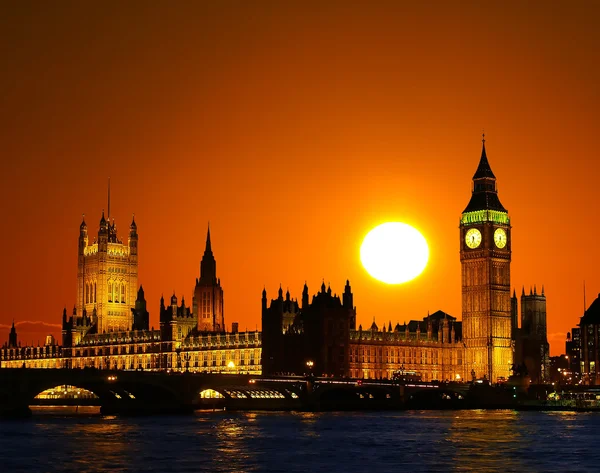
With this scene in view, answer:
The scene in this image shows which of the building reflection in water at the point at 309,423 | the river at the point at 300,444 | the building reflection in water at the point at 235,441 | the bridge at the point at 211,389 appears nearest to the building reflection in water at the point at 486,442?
the river at the point at 300,444

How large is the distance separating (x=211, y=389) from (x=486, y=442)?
73546mm

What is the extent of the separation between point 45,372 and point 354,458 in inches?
2393

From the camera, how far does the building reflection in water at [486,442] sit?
94.2m

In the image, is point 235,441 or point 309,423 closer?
point 235,441

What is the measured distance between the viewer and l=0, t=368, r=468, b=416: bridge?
152250 millimetres

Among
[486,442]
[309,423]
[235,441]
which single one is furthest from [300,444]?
[309,423]

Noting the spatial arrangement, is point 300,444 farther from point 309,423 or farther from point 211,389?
point 211,389

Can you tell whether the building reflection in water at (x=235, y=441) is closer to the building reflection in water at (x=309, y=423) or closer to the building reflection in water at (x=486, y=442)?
the building reflection in water at (x=309, y=423)

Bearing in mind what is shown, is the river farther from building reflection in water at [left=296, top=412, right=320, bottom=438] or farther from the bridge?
the bridge

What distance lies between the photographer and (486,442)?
11169 centimetres

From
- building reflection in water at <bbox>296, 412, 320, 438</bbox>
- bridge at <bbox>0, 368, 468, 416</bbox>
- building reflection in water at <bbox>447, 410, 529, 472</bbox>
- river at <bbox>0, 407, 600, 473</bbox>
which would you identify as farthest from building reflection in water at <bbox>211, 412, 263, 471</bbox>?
building reflection in water at <bbox>447, 410, 529, 472</bbox>

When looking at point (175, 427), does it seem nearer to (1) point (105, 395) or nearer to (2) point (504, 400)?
(1) point (105, 395)

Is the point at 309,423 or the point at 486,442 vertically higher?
the point at 309,423

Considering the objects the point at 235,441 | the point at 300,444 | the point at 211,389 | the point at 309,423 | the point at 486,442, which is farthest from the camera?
the point at 211,389
